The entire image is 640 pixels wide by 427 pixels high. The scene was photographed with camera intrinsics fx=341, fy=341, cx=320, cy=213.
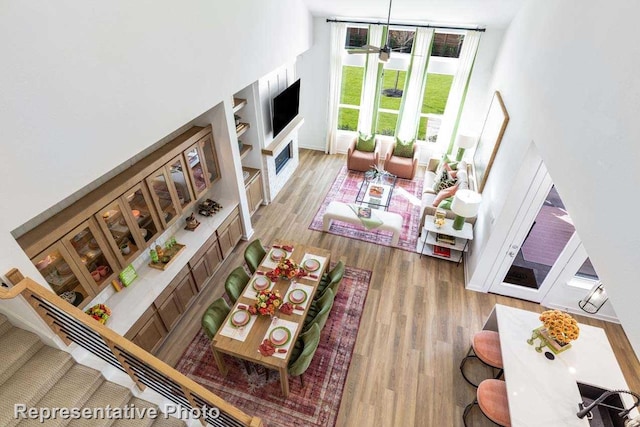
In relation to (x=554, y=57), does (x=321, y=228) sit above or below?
below

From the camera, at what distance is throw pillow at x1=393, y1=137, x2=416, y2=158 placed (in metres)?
7.81

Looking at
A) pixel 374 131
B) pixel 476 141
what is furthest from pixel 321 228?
pixel 476 141

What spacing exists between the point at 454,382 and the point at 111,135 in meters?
4.50

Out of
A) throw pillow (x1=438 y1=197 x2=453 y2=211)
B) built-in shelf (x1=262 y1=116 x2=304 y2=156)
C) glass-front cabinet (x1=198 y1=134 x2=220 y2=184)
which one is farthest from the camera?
built-in shelf (x1=262 y1=116 x2=304 y2=156)

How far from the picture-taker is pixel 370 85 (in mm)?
7754

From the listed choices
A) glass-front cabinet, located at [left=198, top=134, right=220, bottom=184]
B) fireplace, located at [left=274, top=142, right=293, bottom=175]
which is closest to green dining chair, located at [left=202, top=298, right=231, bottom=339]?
glass-front cabinet, located at [left=198, top=134, right=220, bottom=184]

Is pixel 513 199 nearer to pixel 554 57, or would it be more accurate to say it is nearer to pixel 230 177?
pixel 554 57

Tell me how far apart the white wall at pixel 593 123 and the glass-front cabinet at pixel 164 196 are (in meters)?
4.00

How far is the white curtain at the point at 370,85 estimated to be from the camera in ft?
23.6

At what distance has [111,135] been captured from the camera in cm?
292

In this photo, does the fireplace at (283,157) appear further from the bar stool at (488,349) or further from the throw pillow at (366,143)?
the bar stool at (488,349)

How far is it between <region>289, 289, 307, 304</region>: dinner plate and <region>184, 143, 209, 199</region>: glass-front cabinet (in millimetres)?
A: 1891

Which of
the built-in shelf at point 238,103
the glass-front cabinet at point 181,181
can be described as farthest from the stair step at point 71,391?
the built-in shelf at point 238,103

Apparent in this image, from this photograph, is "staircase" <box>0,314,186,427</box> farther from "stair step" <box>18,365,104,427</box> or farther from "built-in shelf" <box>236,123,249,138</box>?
"built-in shelf" <box>236,123,249,138</box>
